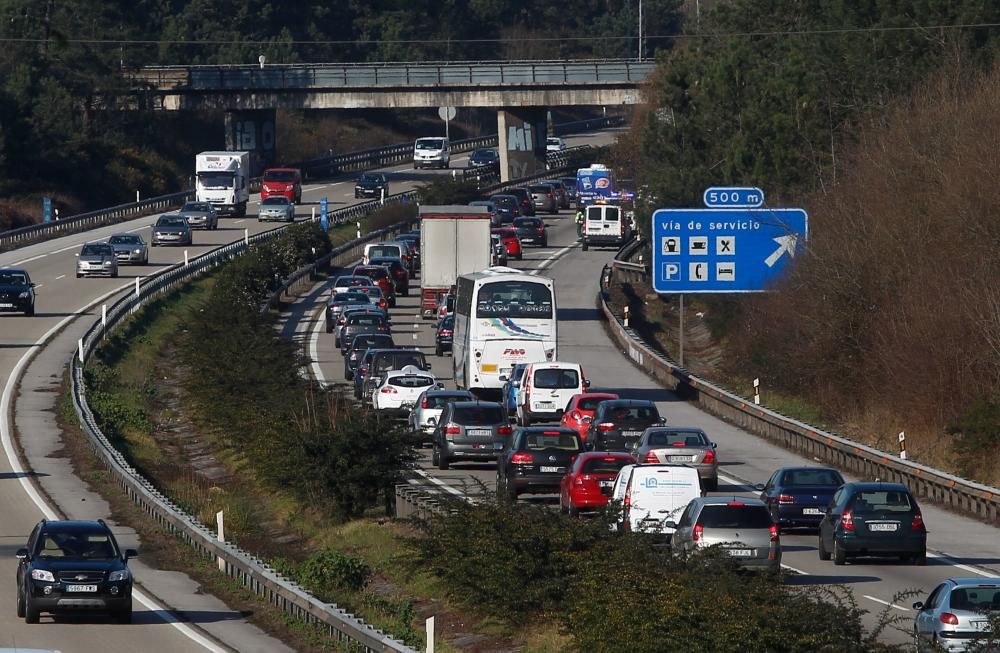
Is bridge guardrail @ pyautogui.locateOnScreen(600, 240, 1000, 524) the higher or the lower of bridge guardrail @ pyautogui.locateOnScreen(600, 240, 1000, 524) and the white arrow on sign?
the lower

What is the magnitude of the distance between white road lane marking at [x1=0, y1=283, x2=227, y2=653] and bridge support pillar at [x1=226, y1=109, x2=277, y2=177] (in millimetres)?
54175

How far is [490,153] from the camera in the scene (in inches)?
5300

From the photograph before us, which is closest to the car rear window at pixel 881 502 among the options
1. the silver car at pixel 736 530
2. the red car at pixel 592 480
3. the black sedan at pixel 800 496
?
the silver car at pixel 736 530

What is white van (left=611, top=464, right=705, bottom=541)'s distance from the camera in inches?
1067

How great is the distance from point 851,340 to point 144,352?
24.8 m

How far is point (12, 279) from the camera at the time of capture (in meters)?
64.9

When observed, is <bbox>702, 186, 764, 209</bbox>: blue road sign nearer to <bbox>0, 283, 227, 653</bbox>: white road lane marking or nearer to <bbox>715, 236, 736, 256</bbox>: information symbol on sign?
<bbox>715, 236, 736, 256</bbox>: information symbol on sign

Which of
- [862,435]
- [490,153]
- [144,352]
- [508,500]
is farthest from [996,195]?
[490,153]

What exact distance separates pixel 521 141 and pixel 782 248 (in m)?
73.7

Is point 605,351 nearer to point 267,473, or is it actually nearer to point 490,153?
point 267,473

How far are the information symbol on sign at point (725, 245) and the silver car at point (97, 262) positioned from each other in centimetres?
3260

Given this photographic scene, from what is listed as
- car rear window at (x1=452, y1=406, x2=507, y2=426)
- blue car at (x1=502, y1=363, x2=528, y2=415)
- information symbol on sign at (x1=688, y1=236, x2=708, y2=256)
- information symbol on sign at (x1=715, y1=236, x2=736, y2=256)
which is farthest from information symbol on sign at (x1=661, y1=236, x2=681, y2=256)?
car rear window at (x1=452, y1=406, x2=507, y2=426)

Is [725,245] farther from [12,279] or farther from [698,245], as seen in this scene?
[12,279]

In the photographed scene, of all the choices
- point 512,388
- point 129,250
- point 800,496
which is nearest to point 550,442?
point 800,496
